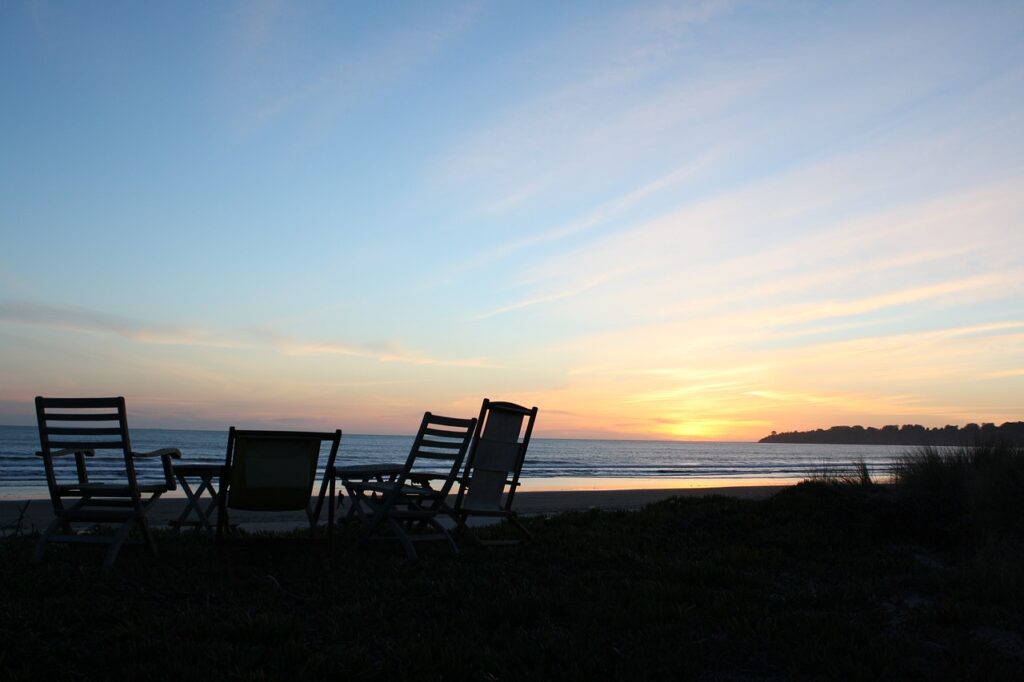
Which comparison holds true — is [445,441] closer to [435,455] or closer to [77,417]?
[435,455]

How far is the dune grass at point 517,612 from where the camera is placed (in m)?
3.66

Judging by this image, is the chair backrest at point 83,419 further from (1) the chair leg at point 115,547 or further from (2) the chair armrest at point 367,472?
(2) the chair armrest at point 367,472

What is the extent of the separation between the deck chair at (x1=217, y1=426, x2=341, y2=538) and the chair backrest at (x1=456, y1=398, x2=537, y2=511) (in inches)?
62.5

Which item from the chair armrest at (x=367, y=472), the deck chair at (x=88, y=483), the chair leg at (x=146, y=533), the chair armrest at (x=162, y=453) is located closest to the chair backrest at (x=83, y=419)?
the deck chair at (x=88, y=483)

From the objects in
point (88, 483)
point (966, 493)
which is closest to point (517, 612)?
point (88, 483)

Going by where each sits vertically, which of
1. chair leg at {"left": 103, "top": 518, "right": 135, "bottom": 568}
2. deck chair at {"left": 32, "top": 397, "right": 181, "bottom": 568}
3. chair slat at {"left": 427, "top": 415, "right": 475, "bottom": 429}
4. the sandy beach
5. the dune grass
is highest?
chair slat at {"left": 427, "top": 415, "right": 475, "bottom": 429}

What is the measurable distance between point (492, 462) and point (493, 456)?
6 cm

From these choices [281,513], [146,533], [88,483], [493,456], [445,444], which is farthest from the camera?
[281,513]

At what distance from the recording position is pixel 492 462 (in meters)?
7.69

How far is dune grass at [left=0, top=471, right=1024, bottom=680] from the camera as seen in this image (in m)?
3.66

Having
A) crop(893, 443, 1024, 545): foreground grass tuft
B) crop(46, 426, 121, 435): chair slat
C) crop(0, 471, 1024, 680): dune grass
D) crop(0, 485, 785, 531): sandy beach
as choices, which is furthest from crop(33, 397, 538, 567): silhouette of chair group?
crop(893, 443, 1024, 545): foreground grass tuft

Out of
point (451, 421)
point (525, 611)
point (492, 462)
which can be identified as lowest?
point (525, 611)

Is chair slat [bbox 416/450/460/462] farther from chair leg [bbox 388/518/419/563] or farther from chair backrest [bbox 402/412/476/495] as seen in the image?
chair leg [bbox 388/518/419/563]

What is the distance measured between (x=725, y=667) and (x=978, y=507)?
5.64m
